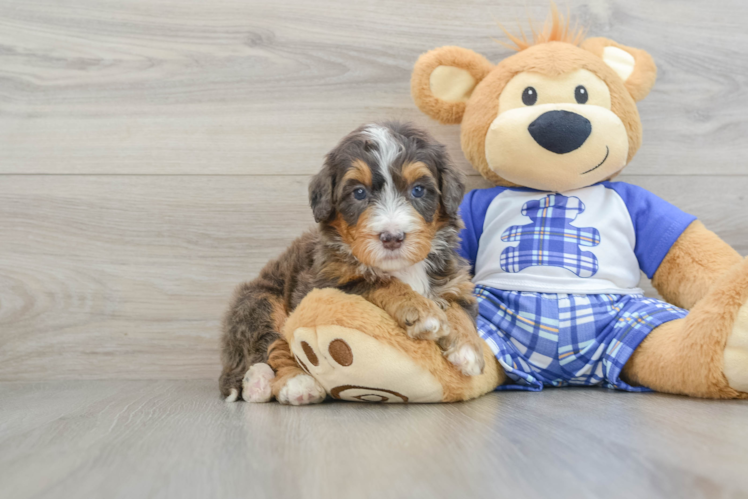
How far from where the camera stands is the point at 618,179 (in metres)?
2.61

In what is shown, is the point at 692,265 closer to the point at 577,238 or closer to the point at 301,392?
the point at 577,238

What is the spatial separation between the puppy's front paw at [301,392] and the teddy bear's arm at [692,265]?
53.5 inches

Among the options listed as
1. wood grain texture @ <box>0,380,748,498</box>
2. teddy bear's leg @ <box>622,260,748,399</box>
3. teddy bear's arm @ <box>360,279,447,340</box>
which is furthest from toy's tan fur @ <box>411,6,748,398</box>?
teddy bear's arm @ <box>360,279,447,340</box>

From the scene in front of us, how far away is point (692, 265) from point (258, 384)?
162 cm

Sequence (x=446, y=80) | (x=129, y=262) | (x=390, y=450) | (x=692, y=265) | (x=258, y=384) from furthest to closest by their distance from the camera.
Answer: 1. (x=129, y=262)
2. (x=446, y=80)
3. (x=692, y=265)
4. (x=258, y=384)
5. (x=390, y=450)

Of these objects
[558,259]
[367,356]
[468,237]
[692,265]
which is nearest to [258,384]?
[367,356]

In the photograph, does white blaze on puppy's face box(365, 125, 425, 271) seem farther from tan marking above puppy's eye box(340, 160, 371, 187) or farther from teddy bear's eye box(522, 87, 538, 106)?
teddy bear's eye box(522, 87, 538, 106)

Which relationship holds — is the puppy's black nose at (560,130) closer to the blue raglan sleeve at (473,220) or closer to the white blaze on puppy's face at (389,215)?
the blue raglan sleeve at (473,220)

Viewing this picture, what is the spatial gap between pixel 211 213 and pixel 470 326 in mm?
1363

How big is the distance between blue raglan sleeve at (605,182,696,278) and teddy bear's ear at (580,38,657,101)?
425 millimetres

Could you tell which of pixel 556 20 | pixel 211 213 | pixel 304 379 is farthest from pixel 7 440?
pixel 556 20

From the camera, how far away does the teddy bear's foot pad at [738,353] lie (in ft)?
5.26

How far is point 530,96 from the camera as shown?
2094 millimetres

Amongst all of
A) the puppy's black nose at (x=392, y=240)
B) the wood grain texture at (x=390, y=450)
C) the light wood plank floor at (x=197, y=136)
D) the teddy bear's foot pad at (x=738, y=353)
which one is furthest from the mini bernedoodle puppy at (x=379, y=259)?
the teddy bear's foot pad at (x=738, y=353)
